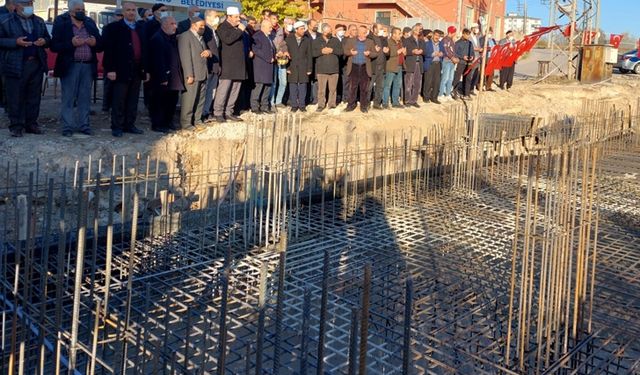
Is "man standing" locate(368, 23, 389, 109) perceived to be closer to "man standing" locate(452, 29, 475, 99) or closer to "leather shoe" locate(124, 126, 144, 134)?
"man standing" locate(452, 29, 475, 99)

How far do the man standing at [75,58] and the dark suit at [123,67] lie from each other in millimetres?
146

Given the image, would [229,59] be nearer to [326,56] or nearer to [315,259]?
[326,56]

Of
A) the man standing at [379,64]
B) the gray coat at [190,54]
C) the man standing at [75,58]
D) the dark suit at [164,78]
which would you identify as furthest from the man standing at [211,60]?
the man standing at [379,64]

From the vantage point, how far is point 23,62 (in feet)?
24.7

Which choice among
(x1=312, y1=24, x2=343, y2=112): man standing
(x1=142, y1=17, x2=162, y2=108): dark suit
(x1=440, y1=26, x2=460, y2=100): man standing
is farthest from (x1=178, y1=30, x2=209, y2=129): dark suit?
(x1=440, y1=26, x2=460, y2=100): man standing

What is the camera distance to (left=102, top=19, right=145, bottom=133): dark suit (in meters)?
8.11

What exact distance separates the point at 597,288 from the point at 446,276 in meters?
1.10

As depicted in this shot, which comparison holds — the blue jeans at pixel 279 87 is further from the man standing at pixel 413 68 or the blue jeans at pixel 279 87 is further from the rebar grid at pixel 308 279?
the rebar grid at pixel 308 279

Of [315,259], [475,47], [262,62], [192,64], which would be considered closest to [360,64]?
[262,62]

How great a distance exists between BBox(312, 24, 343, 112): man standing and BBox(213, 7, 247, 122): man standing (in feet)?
5.61

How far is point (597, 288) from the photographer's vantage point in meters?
5.21

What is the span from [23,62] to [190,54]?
6.55 feet

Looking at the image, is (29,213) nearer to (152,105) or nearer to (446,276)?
(446,276)

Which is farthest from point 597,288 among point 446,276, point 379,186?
point 379,186
